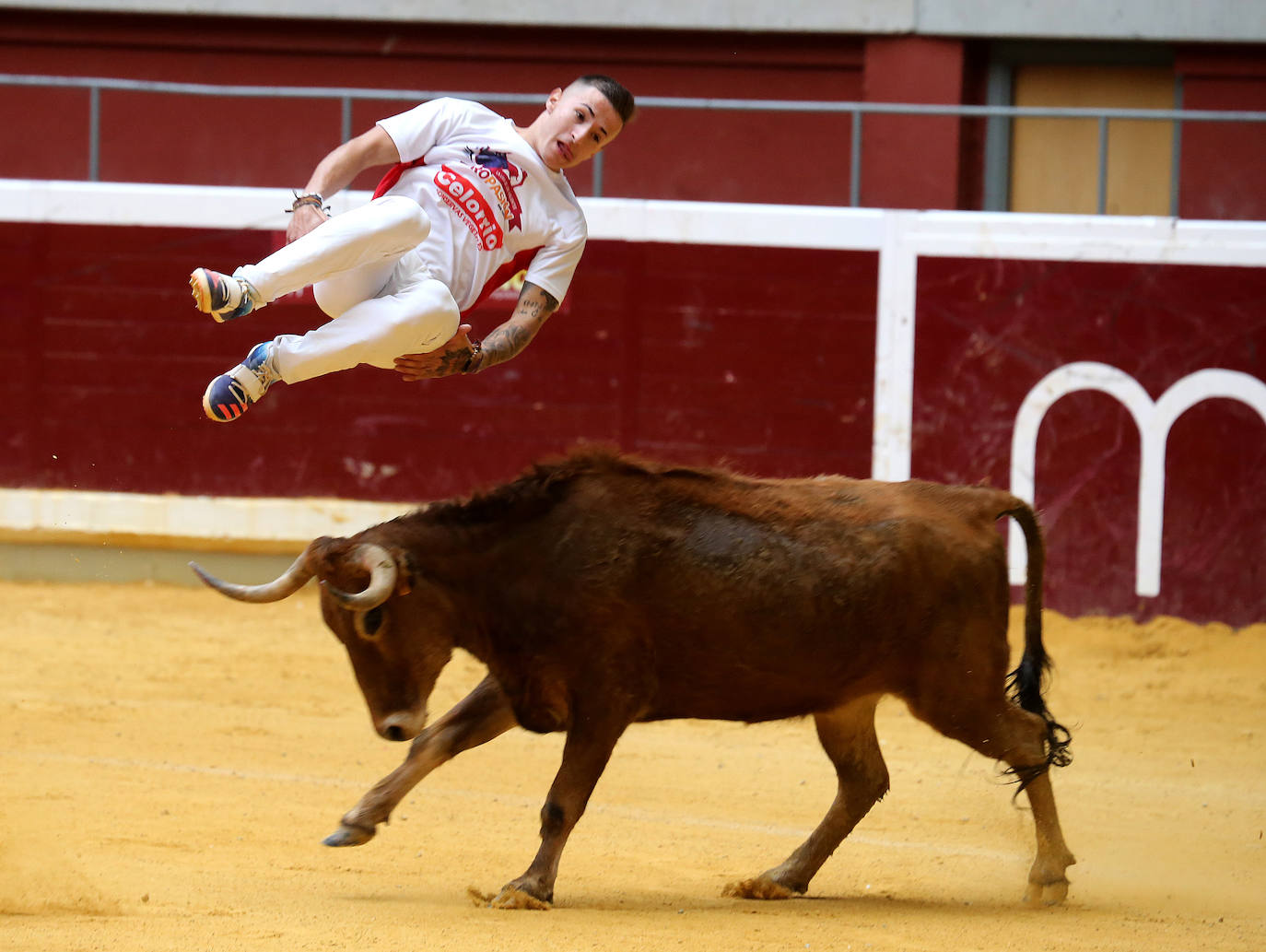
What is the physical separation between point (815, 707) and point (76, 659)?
5.10m

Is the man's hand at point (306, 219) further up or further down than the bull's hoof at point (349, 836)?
further up

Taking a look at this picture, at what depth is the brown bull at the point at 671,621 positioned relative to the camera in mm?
5484

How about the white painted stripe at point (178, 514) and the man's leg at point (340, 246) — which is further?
the white painted stripe at point (178, 514)

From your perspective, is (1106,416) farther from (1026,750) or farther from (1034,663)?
(1026,750)

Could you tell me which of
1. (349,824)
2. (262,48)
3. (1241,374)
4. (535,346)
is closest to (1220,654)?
(1241,374)

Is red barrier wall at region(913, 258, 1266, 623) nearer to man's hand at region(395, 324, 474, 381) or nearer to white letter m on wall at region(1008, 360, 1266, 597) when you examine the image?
white letter m on wall at region(1008, 360, 1266, 597)

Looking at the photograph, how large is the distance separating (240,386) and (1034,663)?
2990mm

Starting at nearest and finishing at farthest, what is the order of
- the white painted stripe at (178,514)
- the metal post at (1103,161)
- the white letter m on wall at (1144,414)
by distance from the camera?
the metal post at (1103,161) < the white letter m on wall at (1144,414) < the white painted stripe at (178,514)

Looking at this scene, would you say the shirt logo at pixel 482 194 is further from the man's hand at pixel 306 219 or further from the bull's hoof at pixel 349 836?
the bull's hoof at pixel 349 836

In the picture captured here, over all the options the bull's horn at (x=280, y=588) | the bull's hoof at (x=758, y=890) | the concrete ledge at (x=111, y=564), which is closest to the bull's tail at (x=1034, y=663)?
the bull's hoof at (x=758, y=890)

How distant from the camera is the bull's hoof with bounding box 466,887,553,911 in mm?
5168

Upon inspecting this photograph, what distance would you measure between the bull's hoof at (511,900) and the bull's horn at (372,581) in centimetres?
94

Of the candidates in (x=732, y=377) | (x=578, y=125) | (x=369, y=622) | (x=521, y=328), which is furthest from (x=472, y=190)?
(x=732, y=377)

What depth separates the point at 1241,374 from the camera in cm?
1045
